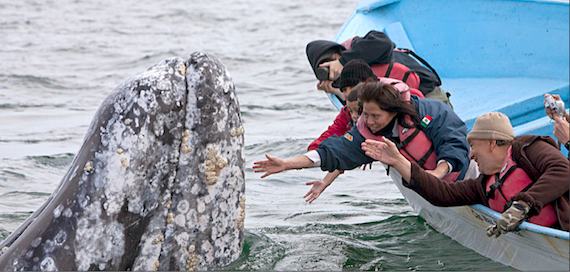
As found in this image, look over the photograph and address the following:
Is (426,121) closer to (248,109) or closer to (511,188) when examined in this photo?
(511,188)

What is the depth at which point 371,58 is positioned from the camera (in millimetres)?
6215

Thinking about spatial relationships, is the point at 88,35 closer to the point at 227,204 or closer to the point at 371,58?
the point at 371,58

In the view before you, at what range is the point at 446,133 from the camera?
5016mm

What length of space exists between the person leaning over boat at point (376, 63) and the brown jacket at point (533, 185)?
6.11 ft

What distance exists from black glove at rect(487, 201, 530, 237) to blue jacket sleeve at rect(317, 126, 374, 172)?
4.79 feet

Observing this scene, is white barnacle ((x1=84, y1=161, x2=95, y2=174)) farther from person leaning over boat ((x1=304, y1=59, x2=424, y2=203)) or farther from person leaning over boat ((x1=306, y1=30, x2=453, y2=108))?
person leaning over boat ((x1=306, y1=30, x2=453, y2=108))

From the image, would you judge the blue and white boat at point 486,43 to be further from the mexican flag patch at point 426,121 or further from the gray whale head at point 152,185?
the gray whale head at point 152,185

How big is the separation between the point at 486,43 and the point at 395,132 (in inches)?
221

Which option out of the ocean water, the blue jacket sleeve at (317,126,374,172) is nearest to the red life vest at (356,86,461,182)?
the blue jacket sleeve at (317,126,374,172)

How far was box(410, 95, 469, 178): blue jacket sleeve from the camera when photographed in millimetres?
4914

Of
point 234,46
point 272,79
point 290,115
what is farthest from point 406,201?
point 234,46

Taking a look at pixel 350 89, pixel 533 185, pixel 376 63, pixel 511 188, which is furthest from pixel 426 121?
pixel 376 63

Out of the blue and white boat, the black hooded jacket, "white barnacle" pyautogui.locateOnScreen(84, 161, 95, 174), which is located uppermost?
"white barnacle" pyautogui.locateOnScreen(84, 161, 95, 174)

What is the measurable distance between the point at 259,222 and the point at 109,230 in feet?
8.64
